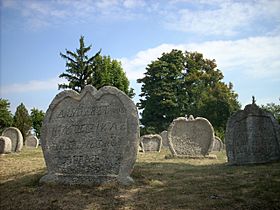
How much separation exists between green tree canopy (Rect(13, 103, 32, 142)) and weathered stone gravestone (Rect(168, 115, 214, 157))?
26.4 metres

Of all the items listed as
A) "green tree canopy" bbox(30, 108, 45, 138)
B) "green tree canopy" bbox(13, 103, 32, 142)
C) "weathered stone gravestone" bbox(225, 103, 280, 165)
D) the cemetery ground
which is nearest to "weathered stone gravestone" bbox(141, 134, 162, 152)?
"weathered stone gravestone" bbox(225, 103, 280, 165)

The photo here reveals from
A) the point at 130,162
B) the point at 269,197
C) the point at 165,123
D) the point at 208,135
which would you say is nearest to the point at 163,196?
the point at 130,162

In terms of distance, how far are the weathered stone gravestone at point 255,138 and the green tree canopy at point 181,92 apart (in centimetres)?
2469

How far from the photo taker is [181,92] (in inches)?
1649

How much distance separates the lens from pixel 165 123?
1533 inches

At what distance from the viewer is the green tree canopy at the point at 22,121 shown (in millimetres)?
37597

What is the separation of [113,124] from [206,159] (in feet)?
25.2

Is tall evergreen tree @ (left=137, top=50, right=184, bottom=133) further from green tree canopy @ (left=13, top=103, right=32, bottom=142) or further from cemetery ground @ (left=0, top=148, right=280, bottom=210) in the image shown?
cemetery ground @ (left=0, top=148, right=280, bottom=210)

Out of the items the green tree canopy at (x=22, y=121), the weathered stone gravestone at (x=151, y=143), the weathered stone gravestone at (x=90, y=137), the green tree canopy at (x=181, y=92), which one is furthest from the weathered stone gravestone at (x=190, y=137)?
the green tree canopy at (x=22, y=121)

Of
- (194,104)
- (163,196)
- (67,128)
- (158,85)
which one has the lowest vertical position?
(163,196)

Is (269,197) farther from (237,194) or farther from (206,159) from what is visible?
(206,159)

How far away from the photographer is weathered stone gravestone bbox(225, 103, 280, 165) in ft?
34.3

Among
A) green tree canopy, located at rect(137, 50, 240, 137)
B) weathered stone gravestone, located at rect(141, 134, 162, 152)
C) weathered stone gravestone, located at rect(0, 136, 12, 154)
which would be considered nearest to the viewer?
weathered stone gravestone, located at rect(0, 136, 12, 154)

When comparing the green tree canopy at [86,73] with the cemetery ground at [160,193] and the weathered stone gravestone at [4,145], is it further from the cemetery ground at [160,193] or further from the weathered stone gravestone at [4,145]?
the cemetery ground at [160,193]
